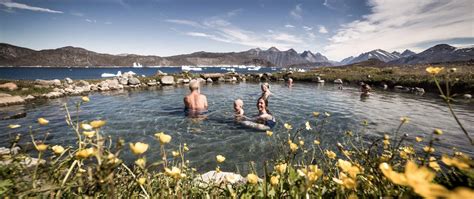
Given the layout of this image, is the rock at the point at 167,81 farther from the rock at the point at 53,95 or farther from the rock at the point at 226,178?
the rock at the point at 226,178

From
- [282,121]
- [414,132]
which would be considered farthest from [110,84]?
[414,132]

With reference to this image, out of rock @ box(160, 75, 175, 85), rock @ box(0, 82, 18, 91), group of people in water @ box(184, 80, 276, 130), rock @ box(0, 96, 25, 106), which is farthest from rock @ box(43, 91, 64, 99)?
group of people in water @ box(184, 80, 276, 130)

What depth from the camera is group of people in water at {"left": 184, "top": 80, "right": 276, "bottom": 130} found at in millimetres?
8591

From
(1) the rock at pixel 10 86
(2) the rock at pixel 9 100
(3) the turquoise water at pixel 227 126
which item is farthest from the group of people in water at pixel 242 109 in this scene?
(1) the rock at pixel 10 86

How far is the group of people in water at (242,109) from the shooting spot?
859cm

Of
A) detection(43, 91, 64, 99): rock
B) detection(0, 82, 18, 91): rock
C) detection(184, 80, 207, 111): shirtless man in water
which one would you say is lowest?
detection(43, 91, 64, 99): rock

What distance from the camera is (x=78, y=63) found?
192000 millimetres

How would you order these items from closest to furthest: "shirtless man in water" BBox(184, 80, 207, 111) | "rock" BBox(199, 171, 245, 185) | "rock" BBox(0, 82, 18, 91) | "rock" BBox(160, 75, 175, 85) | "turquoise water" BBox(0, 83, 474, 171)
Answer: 1. "rock" BBox(199, 171, 245, 185)
2. "turquoise water" BBox(0, 83, 474, 171)
3. "shirtless man in water" BBox(184, 80, 207, 111)
4. "rock" BBox(0, 82, 18, 91)
5. "rock" BBox(160, 75, 175, 85)

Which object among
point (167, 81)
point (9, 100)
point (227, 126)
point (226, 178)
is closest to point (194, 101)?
point (227, 126)

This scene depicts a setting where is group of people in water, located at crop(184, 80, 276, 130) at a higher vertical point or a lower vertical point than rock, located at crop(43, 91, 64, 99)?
higher

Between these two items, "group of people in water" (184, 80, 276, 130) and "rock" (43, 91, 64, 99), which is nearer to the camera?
"group of people in water" (184, 80, 276, 130)

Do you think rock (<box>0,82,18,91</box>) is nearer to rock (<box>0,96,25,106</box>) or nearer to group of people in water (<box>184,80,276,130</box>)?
rock (<box>0,96,25,106</box>)

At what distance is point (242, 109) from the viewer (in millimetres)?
10195

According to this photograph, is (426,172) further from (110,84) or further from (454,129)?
(110,84)
